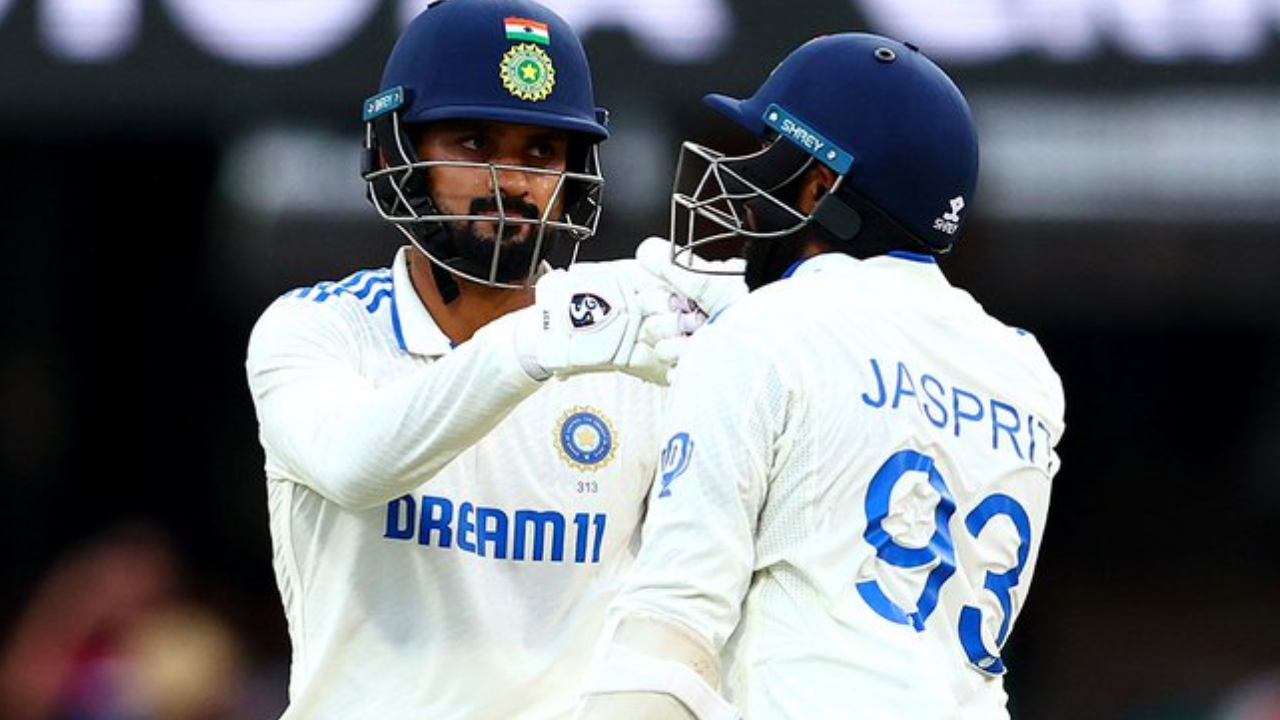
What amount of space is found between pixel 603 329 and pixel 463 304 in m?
0.71

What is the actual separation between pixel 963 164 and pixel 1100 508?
7.42 meters

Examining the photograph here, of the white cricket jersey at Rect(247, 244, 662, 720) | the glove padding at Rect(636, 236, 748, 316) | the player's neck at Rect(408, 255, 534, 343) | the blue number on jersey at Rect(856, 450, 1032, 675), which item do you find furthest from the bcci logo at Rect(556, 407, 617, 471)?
the blue number on jersey at Rect(856, 450, 1032, 675)

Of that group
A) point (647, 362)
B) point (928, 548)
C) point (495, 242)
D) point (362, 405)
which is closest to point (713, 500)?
point (928, 548)

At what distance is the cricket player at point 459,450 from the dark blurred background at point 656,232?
10.1 feet

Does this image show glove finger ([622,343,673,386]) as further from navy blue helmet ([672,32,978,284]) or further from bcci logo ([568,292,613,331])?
navy blue helmet ([672,32,978,284])

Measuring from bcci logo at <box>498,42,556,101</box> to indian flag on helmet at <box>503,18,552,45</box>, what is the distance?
0.04 meters

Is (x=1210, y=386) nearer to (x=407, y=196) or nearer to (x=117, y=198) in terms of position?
(x=117, y=198)

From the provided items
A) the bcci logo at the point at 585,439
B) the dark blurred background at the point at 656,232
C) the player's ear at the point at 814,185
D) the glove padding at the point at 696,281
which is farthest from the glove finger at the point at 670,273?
the dark blurred background at the point at 656,232

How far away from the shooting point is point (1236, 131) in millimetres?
8484

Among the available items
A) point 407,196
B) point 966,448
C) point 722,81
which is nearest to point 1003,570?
point 966,448

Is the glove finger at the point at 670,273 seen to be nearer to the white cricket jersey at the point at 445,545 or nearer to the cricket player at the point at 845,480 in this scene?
the cricket player at the point at 845,480

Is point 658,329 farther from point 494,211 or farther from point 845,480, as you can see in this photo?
point 494,211

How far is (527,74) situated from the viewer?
4246mm

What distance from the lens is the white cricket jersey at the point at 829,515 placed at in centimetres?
325
